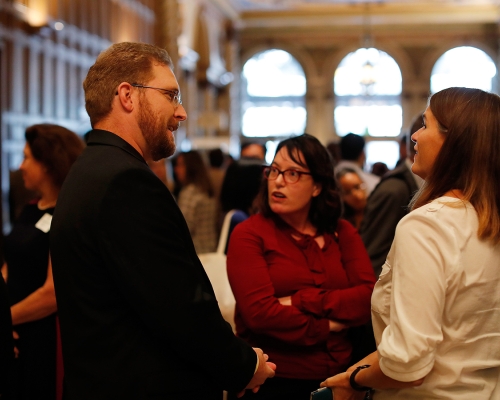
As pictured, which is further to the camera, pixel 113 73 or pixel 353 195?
pixel 353 195

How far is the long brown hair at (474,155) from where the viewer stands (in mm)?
1797

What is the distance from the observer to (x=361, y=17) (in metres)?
18.4

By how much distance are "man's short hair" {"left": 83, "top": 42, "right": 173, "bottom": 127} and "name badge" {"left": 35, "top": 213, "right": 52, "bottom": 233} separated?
109cm

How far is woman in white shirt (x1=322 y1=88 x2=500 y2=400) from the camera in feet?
5.68

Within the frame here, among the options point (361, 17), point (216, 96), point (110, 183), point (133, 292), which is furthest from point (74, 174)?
point (361, 17)

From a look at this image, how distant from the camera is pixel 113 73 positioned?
1998 mm

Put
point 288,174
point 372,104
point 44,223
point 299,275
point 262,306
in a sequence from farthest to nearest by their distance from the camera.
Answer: point 372,104 < point 44,223 < point 288,174 < point 299,275 < point 262,306

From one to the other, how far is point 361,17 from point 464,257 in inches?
693

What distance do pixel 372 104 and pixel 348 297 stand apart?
17.8 m

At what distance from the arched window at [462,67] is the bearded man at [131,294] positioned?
18.3 meters

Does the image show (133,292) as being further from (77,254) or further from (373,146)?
(373,146)

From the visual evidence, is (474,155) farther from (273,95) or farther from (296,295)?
(273,95)

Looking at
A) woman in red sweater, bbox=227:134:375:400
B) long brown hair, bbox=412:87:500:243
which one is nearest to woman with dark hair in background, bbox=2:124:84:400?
woman in red sweater, bbox=227:134:375:400

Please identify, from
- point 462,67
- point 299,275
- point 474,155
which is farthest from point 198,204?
point 462,67
